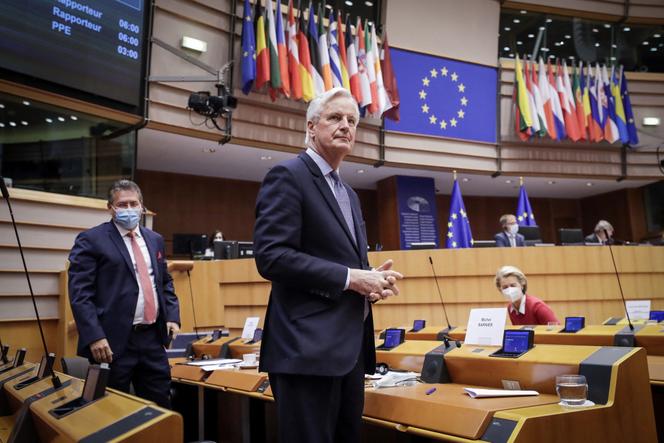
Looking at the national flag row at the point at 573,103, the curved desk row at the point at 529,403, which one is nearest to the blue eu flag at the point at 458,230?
the national flag row at the point at 573,103

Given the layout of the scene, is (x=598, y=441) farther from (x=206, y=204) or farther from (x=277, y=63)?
(x=206, y=204)

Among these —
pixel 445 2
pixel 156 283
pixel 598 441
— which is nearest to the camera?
pixel 598 441

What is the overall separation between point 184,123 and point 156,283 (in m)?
4.66

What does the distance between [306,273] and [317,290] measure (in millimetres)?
58

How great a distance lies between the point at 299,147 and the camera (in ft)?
26.8

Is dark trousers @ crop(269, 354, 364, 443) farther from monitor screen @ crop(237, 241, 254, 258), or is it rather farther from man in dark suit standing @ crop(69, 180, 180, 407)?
monitor screen @ crop(237, 241, 254, 258)

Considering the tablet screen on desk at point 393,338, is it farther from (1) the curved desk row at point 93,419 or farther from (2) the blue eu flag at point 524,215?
→ (2) the blue eu flag at point 524,215

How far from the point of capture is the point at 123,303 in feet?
8.27

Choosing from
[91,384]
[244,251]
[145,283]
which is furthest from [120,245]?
[244,251]

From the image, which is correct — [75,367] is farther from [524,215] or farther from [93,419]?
[524,215]

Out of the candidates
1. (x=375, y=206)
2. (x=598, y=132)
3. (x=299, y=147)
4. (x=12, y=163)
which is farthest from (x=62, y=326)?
(x=598, y=132)

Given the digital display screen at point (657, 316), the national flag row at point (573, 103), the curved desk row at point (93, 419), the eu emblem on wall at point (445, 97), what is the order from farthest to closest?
1. the national flag row at point (573, 103)
2. the eu emblem on wall at point (445, 97)
3. the digital display screen at point (657, 316)
4. the curved desk row at point (93, 419)

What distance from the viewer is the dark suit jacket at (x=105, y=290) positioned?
95.5 inches

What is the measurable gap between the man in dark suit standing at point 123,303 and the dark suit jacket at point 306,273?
Result: 3.96 feet
